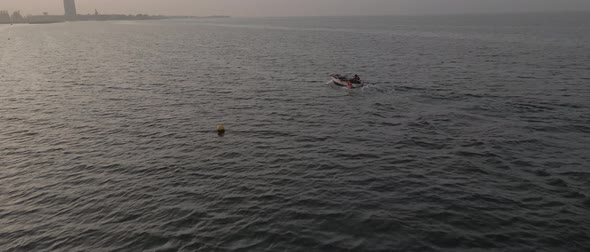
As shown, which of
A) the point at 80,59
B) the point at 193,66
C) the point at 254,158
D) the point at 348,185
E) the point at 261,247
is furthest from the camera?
the point at 80,59

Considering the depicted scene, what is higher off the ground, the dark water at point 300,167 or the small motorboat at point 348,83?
the small motorboat at point 348,83

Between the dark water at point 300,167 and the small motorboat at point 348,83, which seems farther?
the small motorboat at point 348,83

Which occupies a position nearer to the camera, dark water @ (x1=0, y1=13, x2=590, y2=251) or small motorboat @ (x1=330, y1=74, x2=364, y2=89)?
dark water @ (x1=0, y1=13, x2=590, y2=251)

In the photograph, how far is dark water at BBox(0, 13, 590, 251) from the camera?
2028 centimetres

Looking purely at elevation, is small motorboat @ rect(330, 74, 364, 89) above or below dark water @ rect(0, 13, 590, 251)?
above

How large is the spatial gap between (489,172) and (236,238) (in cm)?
1740

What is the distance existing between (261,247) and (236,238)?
1.50 metres

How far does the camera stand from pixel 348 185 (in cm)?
2555

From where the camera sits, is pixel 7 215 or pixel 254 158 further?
pixel 254 158

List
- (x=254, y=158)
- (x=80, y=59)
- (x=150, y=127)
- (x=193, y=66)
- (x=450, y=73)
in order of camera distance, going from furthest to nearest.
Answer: (x=80, y=59)
(x=193, y=66)
(x=450, y=73)
(x=150, y=127)
(x=254, y=158)

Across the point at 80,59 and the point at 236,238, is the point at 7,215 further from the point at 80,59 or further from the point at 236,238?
the point at 80,59

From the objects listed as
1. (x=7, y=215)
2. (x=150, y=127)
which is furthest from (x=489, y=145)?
(x=7, y=215)

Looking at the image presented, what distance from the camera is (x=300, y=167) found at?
28656mm

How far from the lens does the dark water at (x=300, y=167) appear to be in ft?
66.5
